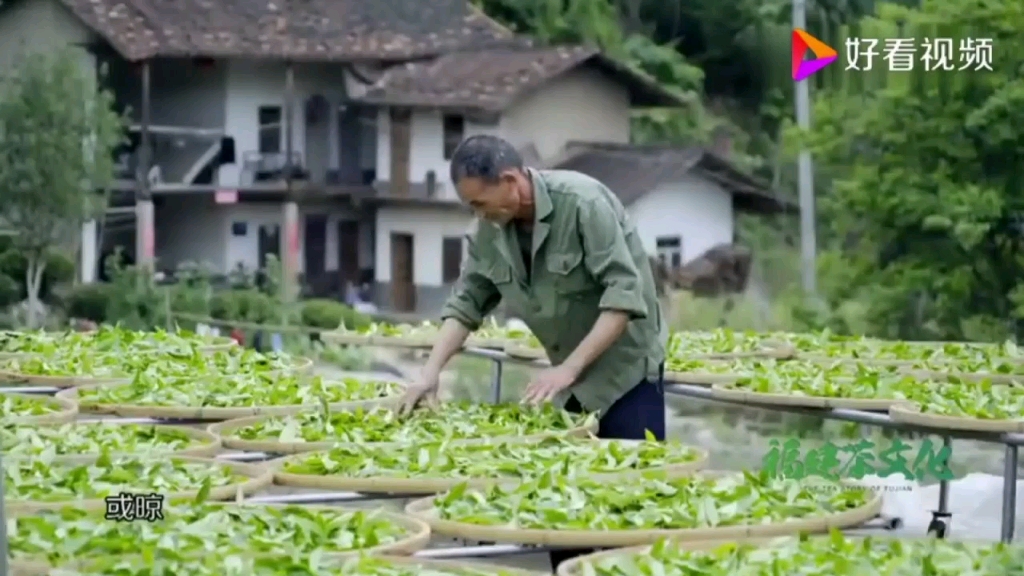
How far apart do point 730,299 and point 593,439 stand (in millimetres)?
4678

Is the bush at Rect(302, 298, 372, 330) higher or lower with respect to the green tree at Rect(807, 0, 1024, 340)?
lower

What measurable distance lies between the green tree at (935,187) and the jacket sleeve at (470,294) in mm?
1650

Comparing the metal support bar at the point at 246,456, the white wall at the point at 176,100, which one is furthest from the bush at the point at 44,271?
the metal support bar at the point at 246,456

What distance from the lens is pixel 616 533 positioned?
2.52 m

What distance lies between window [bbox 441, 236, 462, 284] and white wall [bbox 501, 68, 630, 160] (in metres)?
0.46

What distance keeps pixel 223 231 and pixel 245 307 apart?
0.35 metres

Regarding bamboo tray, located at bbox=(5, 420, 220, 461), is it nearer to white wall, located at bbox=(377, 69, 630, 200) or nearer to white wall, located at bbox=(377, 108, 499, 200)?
white wall, located at bbox=(377, 69, 630, 200)

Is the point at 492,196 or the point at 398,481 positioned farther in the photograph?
the point at 492,196

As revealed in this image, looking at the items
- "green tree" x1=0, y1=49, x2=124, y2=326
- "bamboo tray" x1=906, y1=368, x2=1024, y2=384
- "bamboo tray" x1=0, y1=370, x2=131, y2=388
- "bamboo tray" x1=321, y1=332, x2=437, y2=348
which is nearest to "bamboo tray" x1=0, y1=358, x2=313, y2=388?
"bamboo tray" x1=0, y1=370, x2=131, y2=388

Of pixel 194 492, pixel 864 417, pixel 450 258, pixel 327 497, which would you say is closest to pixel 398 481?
pixel 327 497

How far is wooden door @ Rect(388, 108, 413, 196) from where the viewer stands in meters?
8.98

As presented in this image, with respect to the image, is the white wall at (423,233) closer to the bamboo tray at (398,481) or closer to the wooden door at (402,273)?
the wooden door at (402,273)

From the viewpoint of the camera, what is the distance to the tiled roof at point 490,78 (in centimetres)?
835

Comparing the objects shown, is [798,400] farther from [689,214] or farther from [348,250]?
[348,250]
